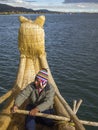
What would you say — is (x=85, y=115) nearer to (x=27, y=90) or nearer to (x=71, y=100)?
(x=71, y=100)

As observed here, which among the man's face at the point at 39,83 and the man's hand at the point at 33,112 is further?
the man's face at the point at 39,83

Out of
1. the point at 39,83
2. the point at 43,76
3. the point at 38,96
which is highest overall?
the point at 43,76

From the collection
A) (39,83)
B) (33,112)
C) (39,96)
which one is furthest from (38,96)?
(33,112)

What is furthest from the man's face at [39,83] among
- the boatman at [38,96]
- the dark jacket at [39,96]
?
the dark jacket at [39,96]

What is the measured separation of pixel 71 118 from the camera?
30.7 ft

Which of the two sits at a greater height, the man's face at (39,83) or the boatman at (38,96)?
the man's face at (39,83)

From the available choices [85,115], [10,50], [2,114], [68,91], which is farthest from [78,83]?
[10,50]

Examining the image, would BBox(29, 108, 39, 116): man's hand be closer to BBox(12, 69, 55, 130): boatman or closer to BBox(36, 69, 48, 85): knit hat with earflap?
BBox(12, 69, 55, 130): boatman

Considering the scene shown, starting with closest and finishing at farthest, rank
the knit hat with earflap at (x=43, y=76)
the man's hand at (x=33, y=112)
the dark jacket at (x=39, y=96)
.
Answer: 1. the man's hand at (x=33, y=112)
2. the knit hat with earflap at (x=43, y=76)
3. the dark jacket at (x=39, y=96)

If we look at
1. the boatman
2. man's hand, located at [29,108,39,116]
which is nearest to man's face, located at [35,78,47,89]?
the boatman

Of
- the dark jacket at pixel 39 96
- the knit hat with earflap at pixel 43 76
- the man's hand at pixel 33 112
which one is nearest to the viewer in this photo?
the man's hand at pixel 33 112

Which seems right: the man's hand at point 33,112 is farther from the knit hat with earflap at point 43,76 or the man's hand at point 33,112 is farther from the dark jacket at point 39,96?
the knit hat with earflap at point 43,76

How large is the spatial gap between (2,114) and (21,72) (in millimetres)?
3205

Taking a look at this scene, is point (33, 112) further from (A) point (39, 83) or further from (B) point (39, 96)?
(A) point (39, 83)
